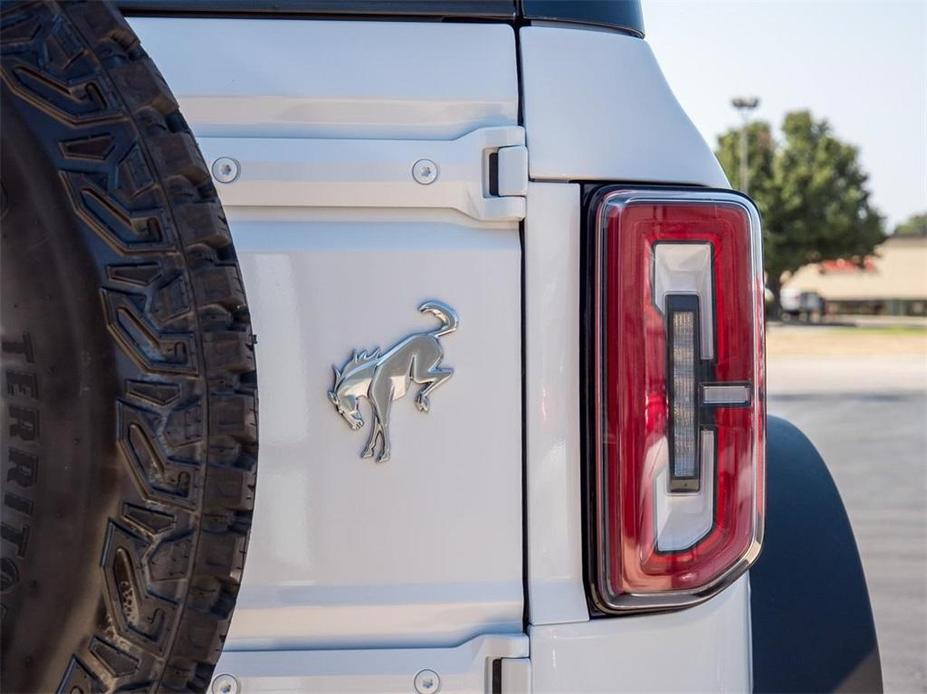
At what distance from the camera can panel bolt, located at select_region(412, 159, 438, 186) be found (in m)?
1.51

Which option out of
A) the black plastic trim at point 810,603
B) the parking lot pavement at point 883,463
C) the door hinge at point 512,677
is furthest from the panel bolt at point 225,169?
the parking lot pavement at point 883,463

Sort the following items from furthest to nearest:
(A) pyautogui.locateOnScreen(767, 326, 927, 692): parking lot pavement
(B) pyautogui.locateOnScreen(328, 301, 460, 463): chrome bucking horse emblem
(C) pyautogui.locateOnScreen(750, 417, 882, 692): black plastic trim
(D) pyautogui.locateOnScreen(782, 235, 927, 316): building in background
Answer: (D) pyautogui.locateOnScreen(782, 235, 927, 316): building in background < (A) pyautogui.locateOnScreen(767, 326, 927, 692): parking lot pavement < (C) pyautogui.locateOnScreen(750, 417, 882, 692): black plastic trim < (B) pyautogui.locateOnScreen(328, 301, 460, 463): chrome bucking horse emblem

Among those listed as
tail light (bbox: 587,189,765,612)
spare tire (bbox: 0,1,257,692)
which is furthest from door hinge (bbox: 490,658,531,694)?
spare tire (bbox: 0,1,257,692)

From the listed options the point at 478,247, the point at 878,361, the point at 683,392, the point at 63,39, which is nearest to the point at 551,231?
the point at 478,247

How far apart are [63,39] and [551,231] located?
662 millimetres

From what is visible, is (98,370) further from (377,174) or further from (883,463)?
(883,463)

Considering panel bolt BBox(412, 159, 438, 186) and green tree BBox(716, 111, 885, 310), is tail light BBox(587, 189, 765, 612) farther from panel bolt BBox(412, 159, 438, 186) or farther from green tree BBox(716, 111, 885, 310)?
green tree BBox(716, 111, 885, 310)

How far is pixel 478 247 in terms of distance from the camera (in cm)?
153

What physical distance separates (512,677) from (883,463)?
8.60 metres

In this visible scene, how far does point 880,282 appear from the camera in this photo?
6469cm

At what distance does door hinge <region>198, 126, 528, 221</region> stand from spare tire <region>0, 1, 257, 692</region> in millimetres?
200

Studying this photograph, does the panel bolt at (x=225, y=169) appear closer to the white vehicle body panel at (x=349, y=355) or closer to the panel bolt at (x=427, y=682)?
the white vehicle body panel at (x=349, y=355)

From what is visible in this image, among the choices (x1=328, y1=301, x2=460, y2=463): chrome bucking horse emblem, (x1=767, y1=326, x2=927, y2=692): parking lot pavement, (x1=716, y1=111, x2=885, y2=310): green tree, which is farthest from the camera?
(x1=716, y1=111, x2=885, y2=310): green tree

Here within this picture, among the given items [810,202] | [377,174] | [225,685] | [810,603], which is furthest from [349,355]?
[810,202]
